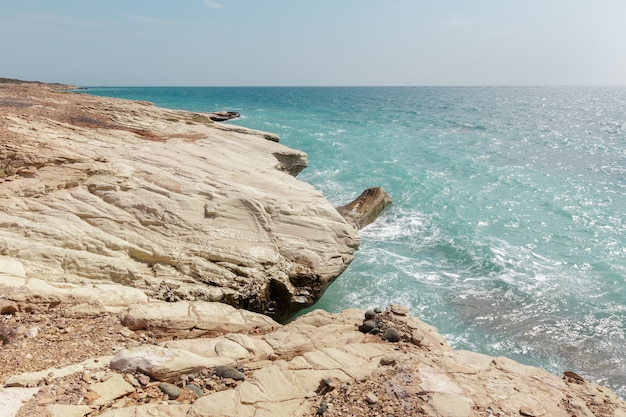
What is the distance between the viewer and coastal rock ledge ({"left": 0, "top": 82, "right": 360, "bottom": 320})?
25.0 ft

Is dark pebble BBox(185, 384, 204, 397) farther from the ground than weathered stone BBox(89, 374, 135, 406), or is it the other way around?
weathered stone BBox(89, 374, 135, 406)

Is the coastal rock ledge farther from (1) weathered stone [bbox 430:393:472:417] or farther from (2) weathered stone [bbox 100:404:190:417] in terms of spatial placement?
(1) weathered stone [bbox 430:393:472:417]

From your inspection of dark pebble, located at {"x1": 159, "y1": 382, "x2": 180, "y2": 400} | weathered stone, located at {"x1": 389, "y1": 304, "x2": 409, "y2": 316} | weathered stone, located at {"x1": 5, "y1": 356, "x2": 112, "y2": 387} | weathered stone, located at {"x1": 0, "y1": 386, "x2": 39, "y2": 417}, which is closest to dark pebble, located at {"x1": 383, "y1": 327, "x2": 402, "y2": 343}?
weathered stone, located at {"x1": 389, "y1": 304, "x2": 409, "y2": 316}

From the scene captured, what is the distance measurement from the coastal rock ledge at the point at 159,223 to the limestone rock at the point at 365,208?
5153mm

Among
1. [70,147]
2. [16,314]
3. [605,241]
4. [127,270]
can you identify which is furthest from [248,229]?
[605,241]

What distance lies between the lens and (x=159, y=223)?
8.88 meters

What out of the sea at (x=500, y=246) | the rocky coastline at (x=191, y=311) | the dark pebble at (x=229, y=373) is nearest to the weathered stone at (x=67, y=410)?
the rocky coastline at (x=191, y=311)

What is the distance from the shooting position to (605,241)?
1546 cm

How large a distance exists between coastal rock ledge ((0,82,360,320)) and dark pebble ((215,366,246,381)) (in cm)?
245

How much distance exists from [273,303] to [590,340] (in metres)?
8.08

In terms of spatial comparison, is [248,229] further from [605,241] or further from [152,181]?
[605,241]

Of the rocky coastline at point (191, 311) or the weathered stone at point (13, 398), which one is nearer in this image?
the weathered stone at point (13, 398)

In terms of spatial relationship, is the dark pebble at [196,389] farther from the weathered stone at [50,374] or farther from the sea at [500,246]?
the sea at [500,246]

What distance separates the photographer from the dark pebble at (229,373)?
5.51 metres
